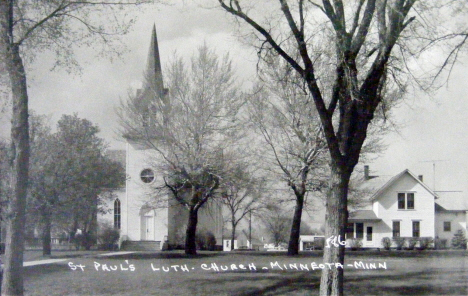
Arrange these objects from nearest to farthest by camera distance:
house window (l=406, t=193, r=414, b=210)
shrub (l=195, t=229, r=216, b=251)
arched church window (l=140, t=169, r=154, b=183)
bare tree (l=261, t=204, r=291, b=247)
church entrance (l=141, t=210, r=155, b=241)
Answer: church entrance (l=141, t=210, r=155, b=241) → arched church window (l=140, t=169, r=154, b=183) → shrub (l=195, t=229, r=216, b=251) → house window (l=406, t=193, r=414, b=210) → bare tree (l=261, t=204, r=291, b=247)

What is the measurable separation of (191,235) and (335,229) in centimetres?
1063

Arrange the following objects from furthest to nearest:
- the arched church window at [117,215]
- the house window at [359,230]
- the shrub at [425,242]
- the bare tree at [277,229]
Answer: the bare tree at [277,229]
the house window at [359,230]
the shrub at [425,242]
the arched church window at [117,215]

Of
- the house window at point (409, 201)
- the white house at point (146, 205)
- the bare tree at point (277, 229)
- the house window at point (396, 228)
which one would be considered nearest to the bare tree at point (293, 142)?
the white house at point (146, 205)

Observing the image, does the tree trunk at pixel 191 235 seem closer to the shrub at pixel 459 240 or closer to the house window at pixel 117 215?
the house window at pixel 117 215

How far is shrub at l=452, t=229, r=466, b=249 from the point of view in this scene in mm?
21908

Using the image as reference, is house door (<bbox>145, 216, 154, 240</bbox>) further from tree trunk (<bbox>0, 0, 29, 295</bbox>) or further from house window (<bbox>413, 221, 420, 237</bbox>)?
house window (<bbox>413, 221, 420, 237</bbox>)

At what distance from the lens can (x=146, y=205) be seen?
17109 millimetres

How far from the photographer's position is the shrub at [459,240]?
21.9 m

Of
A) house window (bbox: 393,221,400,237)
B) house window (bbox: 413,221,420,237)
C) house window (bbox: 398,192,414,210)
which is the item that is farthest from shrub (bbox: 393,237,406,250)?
house window (bbox: 398,192,414,210)

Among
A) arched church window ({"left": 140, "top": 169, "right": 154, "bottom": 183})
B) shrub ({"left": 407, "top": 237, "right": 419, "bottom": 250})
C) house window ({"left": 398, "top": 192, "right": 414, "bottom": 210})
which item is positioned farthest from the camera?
house window ({"left": 398, "top": 192, "right": 414, "bottom": 210})

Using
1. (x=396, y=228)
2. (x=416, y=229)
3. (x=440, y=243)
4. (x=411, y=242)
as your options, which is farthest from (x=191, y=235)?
(x=396, y=228)

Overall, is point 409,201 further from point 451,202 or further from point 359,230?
point 451,202

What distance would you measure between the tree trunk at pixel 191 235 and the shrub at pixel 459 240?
1062 centimetres

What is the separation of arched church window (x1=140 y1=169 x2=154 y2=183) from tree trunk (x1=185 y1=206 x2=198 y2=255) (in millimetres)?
1859
